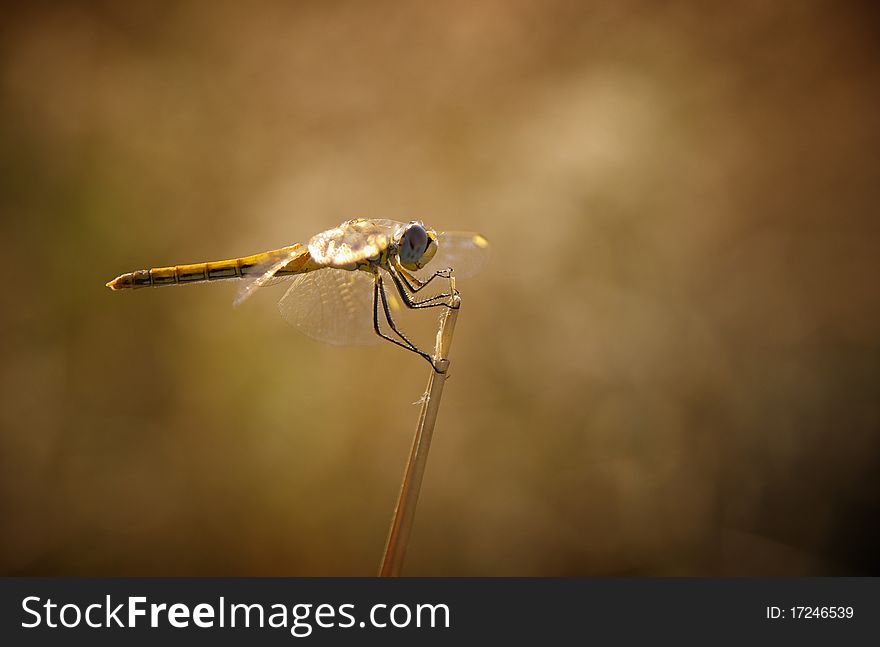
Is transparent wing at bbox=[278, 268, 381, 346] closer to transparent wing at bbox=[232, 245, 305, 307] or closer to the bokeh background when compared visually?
transparent wing at bbox=[232, 245, 305, 307]

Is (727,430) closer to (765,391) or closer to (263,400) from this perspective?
(765,391)

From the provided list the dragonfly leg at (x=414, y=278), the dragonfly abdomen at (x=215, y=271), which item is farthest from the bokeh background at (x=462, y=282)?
the dragonfly leg at (x=414, y=278)

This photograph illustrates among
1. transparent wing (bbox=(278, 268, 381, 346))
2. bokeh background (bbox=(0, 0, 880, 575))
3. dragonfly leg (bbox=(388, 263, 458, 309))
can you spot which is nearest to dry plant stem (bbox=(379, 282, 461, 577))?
dragonfly leg (bbox=(388, 263, 458, 309))

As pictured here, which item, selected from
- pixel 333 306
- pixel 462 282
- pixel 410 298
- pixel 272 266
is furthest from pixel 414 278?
pixel 462 282

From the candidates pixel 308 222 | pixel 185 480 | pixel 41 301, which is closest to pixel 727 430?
pixel 308 222

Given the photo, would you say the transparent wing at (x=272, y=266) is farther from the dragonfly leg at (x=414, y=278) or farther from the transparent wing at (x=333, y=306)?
the dragonfly leg at (x=414, y=278)

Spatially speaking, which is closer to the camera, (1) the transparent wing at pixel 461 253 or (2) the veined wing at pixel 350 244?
(2) the veined wing at pixel 350 244

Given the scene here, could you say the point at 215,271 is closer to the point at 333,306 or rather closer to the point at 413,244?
the point at 333,306

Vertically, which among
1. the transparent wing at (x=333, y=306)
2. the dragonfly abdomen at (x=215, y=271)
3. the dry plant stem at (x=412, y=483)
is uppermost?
the dragonfly abdomen at (x=215, y=271)
